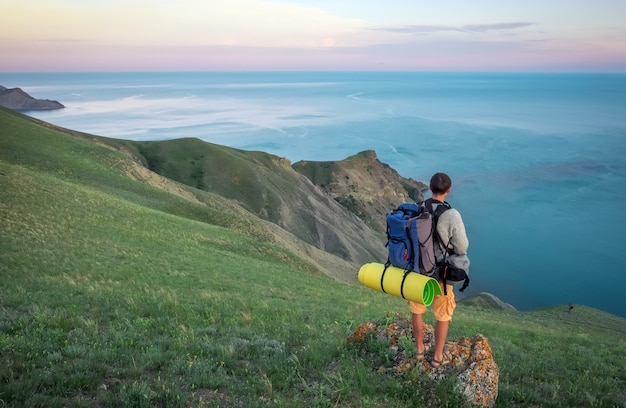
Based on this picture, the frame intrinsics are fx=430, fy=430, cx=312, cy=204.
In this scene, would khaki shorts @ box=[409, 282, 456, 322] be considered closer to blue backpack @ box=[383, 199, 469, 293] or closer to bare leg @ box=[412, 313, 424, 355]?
bare leg @ box=[412, 313, 424, 355]

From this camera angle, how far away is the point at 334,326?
12.6 m

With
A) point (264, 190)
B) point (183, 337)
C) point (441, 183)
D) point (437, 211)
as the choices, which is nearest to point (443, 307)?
point (437, 211)

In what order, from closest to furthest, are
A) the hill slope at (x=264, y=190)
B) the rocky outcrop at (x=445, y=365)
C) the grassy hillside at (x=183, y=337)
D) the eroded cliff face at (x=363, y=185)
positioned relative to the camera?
1. the grassy hillside at (x=183, y=337)
2. the rocky outcrop at (x=445, y=365)
3. the hill slope at (x=264, y=190)
4. the eroded cliff face at (x=363, y=185)

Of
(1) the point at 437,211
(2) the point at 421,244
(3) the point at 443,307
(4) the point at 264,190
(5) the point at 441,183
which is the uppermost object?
(5) the point at 441,183

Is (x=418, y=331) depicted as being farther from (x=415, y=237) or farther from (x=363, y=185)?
(x=363, y=185)

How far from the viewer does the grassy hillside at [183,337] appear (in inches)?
271

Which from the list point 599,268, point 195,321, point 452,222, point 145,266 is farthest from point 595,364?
point 599,268

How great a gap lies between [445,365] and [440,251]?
2107 millimetres

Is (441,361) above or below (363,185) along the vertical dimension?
above

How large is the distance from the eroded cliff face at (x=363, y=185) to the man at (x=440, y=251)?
4096 inches

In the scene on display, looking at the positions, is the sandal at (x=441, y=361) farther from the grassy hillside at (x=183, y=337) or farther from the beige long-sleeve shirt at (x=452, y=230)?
the beige long-sleeve shirt at (x=452, y=230)

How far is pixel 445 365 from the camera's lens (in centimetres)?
786

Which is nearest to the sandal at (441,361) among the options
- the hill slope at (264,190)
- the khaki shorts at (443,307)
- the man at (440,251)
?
the man at (440,251)

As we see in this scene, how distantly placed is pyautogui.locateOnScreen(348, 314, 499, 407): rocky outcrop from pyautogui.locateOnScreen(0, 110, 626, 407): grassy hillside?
0.29 metres
